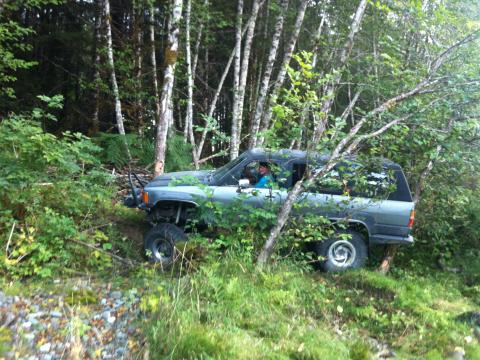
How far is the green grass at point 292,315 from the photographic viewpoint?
12.2 feet

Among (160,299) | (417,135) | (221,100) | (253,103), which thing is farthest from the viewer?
(221,100)

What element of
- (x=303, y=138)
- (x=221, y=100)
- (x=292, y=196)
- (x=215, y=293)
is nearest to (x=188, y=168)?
(x=303, y=138)

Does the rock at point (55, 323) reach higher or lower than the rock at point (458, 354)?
higher

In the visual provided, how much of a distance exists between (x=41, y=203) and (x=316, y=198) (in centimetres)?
426

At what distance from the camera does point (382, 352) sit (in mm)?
4488

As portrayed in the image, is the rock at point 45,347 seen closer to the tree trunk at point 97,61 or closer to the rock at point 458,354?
the rock at point 458,354

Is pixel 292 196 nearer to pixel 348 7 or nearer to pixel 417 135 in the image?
pixel 417 135

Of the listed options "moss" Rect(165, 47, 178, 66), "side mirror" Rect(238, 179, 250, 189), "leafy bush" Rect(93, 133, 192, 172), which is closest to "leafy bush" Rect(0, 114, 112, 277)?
"side mirror" Rect(238, 179, 250, 189)

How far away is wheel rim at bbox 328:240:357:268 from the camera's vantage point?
711cm

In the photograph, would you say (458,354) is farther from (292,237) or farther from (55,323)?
(55,323)

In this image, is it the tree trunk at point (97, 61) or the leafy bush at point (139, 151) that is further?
the tree trunk at point (97, 61)

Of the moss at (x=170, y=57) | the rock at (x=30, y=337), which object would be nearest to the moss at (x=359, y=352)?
the rock at (x=30, y=337)

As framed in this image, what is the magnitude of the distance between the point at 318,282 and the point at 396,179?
7.43ft

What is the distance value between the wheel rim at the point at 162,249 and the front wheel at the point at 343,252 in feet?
8.21
